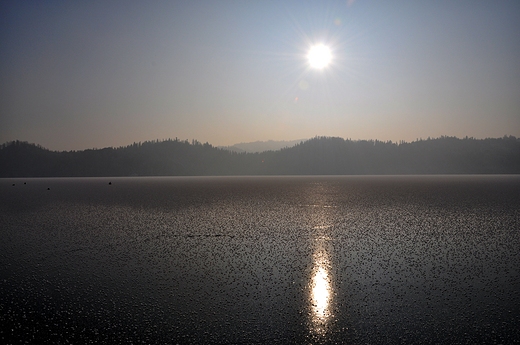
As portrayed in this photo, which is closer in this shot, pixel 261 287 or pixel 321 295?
pixel 321 295

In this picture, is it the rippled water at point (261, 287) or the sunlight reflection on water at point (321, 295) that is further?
the sunlight reflection on water at point (321, 295)

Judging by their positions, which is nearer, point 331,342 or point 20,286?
point 331,342

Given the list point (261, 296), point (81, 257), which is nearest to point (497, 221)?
point (261, 296)

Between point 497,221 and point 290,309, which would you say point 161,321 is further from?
point 497,221

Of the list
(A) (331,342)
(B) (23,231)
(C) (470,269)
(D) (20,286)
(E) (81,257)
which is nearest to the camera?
(A) (331,342)

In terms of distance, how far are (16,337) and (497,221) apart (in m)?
53.4

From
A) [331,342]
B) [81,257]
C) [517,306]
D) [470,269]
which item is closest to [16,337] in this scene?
[331,342]

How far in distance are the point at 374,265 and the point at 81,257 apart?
76.0ft

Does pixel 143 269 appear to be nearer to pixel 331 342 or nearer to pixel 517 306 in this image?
pixel 331 342

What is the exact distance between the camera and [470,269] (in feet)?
75.1

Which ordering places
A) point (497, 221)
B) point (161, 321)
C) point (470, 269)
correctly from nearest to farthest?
point (161, 321) → point (470, 269) → point (497, 221)

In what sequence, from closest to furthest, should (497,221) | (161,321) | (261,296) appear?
(161,321) → (261,296) → (497,221)

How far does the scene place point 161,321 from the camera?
48.7 feet

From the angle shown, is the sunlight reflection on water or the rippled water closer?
the rippled water
